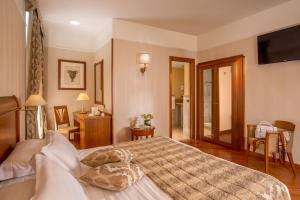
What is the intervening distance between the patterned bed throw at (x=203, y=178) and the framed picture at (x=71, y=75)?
3.35 meters

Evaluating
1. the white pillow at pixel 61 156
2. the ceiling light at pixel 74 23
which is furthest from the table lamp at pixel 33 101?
the ceiling light at pixel 74 23

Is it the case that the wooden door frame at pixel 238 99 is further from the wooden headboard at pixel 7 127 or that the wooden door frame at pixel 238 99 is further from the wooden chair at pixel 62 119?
the wooden headboard at pixel 7 127

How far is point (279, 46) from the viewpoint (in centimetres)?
310

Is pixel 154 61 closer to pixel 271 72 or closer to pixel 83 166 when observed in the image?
pixel 271 72

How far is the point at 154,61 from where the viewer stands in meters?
4.21

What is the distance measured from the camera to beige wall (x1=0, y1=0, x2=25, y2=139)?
1.66 m

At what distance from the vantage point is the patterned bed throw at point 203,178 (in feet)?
3.85

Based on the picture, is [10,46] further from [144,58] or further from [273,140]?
[273,140]

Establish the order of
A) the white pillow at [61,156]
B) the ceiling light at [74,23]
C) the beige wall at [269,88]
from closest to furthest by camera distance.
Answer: the white pillow at [61,156]
the beige wall at [269,88]
the ceiling light at [74,23]

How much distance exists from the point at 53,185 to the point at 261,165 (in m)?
3.26

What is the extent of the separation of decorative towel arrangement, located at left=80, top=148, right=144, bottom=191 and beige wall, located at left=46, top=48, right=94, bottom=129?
339 centimetres

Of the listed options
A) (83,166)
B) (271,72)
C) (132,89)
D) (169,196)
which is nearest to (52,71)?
(132,89)

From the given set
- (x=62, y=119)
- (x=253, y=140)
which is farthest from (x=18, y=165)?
(x=62, y=119)

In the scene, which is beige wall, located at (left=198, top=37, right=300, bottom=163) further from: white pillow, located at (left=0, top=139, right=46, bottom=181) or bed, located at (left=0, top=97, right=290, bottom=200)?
white pillow, located at (left=0, top=139, right=46, bottom=181)
